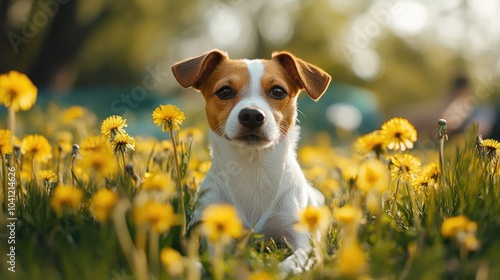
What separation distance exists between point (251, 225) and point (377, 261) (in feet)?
4.20

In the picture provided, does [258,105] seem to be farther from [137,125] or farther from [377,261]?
[137,125]

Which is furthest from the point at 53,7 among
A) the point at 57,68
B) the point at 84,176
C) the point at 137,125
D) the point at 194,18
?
the point at 84,176

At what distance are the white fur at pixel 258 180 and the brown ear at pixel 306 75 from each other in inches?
9.6

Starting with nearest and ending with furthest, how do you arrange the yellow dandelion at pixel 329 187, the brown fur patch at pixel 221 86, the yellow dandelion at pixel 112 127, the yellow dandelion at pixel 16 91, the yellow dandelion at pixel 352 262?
the yellow dandelion at pixel 352 262, the yellow dandelion at pixel 16 91, the yellow dandelion at pixel 112 127, the brown fur patch at pixel 221 86, the yellow dandelion at pixel 329 187

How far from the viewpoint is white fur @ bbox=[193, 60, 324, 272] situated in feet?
12.1

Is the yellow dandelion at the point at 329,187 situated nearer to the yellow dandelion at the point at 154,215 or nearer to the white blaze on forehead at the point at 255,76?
the white blaze on forehead at the point at 255,76

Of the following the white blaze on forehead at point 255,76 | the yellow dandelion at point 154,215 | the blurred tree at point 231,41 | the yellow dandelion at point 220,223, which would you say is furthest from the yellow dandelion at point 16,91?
the blurred tree at point 231,41

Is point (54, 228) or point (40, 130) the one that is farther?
point (40, 130)

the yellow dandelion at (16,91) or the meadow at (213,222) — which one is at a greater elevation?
the yellow dandelion at (16,91)

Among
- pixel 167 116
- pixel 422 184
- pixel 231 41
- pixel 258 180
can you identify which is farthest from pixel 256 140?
pixel 231 41

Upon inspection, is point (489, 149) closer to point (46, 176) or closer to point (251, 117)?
point (251, 117)

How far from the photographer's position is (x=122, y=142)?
3266 millimetres

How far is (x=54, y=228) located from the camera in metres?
2.87

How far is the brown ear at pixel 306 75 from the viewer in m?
3.99
